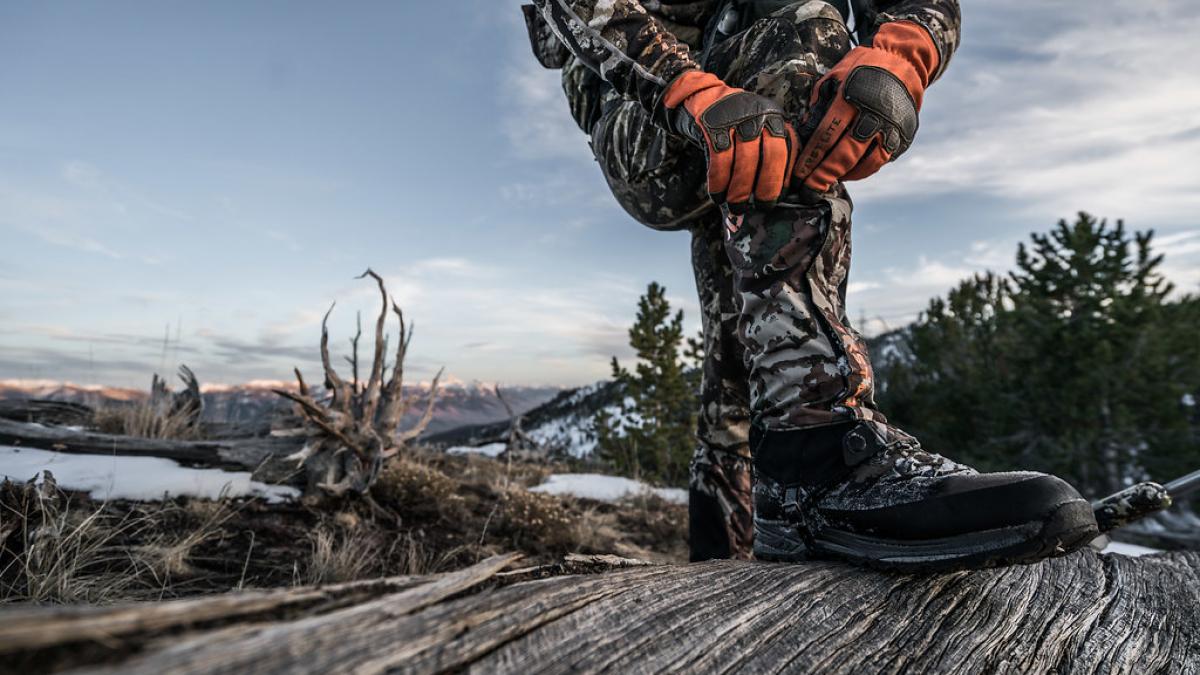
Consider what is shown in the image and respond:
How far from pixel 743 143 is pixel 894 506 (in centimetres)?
85

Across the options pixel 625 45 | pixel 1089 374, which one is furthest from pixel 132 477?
pixel 1089 374

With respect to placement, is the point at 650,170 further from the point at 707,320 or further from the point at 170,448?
the point at 170,448

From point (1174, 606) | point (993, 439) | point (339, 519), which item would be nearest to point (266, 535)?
point (339, 519)

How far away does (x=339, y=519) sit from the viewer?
2809mm

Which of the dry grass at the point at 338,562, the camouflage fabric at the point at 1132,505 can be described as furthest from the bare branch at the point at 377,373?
the camouflage fabric at the point at 1132,505

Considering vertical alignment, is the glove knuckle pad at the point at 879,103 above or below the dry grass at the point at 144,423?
above

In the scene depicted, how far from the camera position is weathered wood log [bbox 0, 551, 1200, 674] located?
1.52 feet

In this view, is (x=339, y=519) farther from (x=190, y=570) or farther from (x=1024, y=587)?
(x=1024, y=587)

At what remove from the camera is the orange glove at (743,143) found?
138 cm

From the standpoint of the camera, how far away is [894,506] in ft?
3.98

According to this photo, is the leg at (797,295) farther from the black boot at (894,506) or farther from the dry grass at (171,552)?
the dry grass at (171,552)

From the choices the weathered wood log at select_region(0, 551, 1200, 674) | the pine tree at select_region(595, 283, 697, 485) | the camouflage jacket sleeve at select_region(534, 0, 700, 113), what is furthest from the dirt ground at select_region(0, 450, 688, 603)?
the pine tree at select_region(595, 283, 697, 485)

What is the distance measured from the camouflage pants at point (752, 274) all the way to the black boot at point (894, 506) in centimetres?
8

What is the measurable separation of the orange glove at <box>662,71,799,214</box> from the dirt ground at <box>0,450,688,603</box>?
113cm
